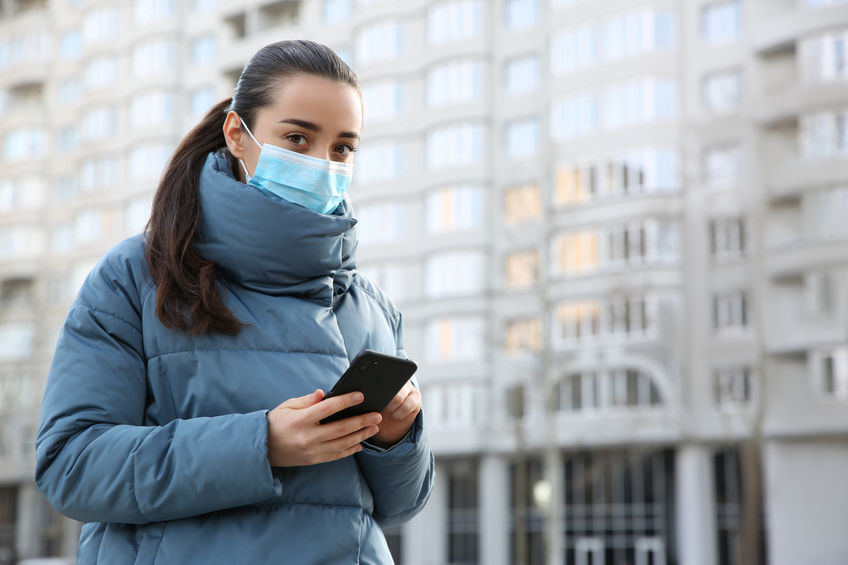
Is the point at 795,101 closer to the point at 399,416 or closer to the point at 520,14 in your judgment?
the point at 520,14

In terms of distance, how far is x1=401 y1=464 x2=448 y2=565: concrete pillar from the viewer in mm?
40438

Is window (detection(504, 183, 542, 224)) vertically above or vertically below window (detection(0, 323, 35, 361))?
above

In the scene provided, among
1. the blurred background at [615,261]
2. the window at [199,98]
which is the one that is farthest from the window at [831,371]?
the window at [199,98]

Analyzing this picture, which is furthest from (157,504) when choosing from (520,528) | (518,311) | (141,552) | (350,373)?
(518,311)

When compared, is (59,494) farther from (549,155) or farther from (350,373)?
(549,155)

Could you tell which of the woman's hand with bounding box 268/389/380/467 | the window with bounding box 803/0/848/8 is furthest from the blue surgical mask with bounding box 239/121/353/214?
the window with bounding box 803/0/848/8

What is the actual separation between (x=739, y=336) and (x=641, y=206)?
548 cm

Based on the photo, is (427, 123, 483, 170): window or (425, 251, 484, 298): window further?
(427, 123, 483, 170): window

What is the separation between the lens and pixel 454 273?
40.7 meters

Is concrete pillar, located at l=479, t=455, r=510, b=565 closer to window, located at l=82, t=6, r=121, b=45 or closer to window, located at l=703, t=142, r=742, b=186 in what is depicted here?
window, located at l=703, t=142, r=742, b=186

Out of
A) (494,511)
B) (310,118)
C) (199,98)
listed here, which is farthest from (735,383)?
(310,118)

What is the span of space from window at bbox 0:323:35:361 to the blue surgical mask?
5445 centimetres

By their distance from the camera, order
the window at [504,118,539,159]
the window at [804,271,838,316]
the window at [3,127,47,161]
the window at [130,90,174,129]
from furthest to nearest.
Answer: the window at [3,127,47,161] → the window at [130,90,174,129] → the window at [504,118,539,159] → the window at [804,271,838,316]

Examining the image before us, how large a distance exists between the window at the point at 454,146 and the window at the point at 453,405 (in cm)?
861
